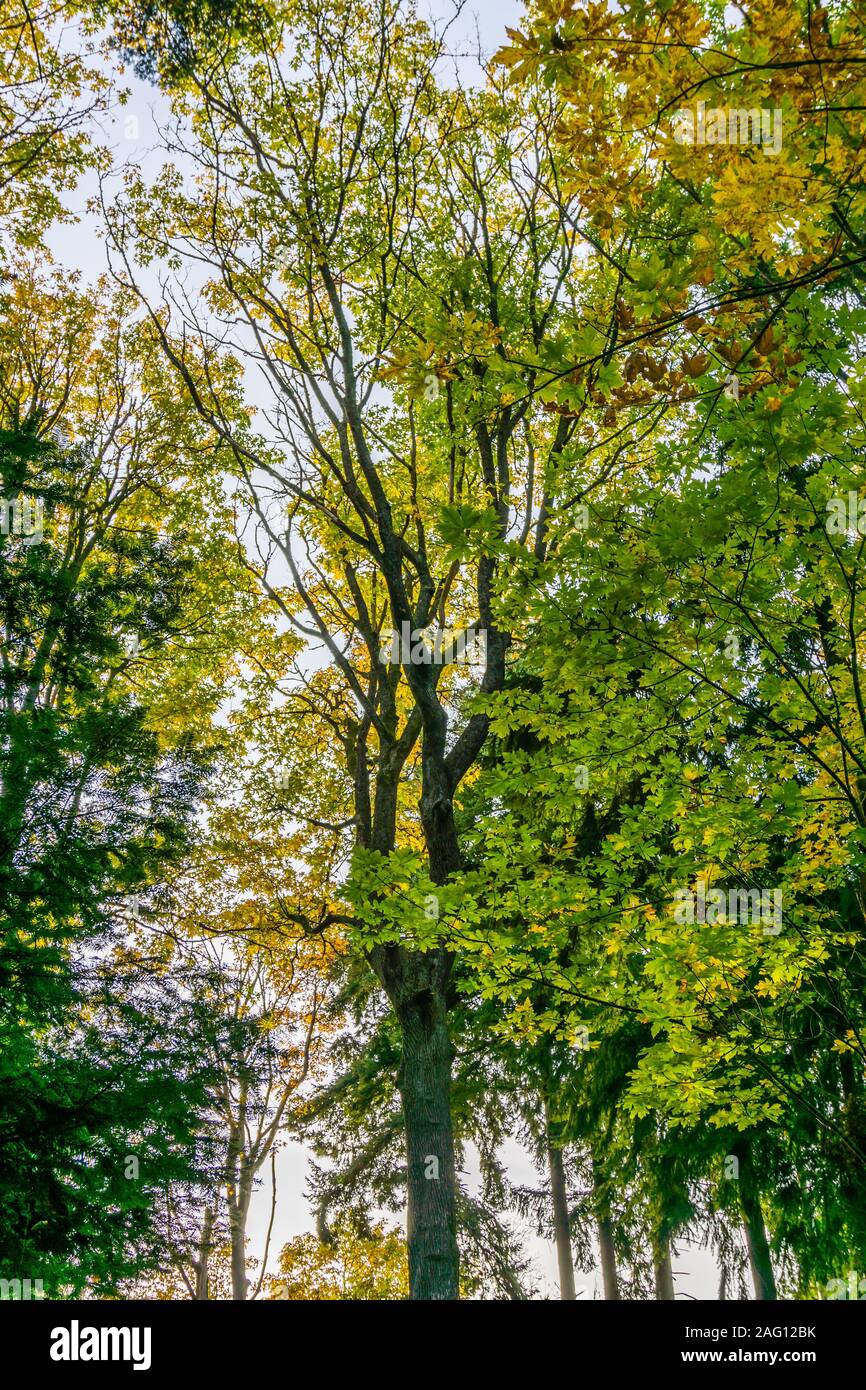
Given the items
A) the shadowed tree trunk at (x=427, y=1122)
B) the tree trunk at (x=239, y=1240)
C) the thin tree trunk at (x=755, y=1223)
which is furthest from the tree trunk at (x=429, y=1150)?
the tree trunk at (x=239, y=1240)

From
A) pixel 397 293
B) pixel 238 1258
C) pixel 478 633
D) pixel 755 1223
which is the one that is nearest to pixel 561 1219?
pixel 238 1258

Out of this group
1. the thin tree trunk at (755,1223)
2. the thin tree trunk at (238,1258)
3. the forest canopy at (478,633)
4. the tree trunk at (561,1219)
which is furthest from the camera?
the thin tree trunk at (238,1258)

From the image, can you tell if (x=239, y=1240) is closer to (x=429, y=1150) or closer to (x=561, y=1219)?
(x=561, y=1219)

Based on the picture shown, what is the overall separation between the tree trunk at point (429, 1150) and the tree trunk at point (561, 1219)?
26.9 feet

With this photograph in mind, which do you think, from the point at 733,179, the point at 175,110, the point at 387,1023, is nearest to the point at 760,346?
the point at 733,179

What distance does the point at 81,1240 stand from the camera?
4348mm

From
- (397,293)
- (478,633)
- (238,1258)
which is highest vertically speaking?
(397,293)

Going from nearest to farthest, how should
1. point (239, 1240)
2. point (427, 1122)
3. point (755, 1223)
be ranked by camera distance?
point (427, 1122) → point (755, 1223) → point (239, 1240)

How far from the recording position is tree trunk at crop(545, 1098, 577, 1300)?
44.9 ft

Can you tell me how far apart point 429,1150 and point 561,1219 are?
989cm

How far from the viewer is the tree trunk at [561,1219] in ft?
44.9

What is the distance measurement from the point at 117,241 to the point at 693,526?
23.4ft

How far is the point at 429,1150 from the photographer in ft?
20.5

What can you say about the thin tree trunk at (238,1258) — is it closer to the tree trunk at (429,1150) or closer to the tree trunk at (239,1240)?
the tree trunk at (239,1240)
